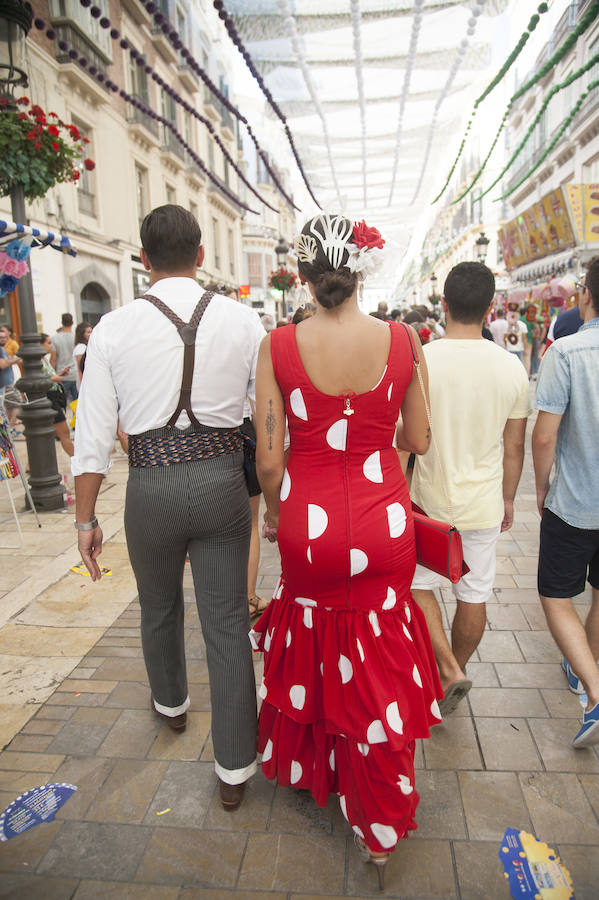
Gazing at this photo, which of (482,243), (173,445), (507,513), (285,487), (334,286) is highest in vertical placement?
(482,243)

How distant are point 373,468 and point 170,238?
105 centimetres

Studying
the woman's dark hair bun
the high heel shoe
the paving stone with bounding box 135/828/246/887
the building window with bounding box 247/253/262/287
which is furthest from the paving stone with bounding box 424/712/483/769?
the building window with bounding box 247/253/262/287

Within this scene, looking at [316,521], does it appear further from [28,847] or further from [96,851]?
[28,847]

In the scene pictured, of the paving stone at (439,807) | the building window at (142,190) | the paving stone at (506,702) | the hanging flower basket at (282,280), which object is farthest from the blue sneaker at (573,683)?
the building window at (142,190)

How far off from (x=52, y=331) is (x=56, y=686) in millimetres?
12078

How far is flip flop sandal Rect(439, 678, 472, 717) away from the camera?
7.67 feet

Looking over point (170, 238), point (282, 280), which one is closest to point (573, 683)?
point (170, 238)

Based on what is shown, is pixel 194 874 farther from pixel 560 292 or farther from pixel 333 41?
pixel 333 41

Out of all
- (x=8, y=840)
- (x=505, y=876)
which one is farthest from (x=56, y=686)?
(x=505, y=876)

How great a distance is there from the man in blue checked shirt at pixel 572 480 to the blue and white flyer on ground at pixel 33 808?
2.01 meters

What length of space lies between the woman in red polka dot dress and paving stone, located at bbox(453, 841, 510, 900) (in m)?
0.19

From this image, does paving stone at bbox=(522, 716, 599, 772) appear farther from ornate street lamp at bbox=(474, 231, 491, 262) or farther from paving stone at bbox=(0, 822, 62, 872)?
ornate street lamp at bbox=(474, 231, 491, 262)

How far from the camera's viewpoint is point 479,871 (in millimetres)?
1755

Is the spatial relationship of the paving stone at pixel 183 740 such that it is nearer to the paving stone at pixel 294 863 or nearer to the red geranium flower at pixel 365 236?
the paving stone at pixel 294 863
